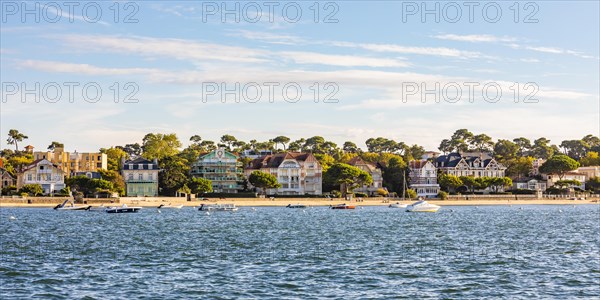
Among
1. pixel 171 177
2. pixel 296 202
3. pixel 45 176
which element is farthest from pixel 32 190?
pixel 296 202

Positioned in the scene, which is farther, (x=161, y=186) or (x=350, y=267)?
(x=161, y=186)

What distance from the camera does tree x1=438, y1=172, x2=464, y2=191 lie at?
182875mm

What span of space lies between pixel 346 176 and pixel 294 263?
12111cm

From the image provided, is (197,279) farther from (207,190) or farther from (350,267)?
(207,190)

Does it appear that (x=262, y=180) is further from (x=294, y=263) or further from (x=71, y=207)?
(x=294, y=263)

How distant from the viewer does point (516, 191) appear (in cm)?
19112

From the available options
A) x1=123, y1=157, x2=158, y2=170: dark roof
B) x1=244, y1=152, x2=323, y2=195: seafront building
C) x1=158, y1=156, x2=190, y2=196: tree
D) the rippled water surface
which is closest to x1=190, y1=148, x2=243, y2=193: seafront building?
x1=244, y1=152, x2=323, y2=195: seafront building

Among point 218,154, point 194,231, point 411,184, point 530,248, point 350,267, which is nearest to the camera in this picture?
point 350,267

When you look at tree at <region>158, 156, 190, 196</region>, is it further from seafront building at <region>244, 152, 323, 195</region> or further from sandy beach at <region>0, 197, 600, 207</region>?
seafront building at <region>244, 152, 323, 195</region>

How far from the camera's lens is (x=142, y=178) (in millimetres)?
163125

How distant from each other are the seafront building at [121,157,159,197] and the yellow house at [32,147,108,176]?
516 inches

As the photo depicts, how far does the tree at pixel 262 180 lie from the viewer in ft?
536

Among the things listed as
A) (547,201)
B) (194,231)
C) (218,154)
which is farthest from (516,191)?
(194,231)

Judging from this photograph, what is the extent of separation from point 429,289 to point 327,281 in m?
5.17
